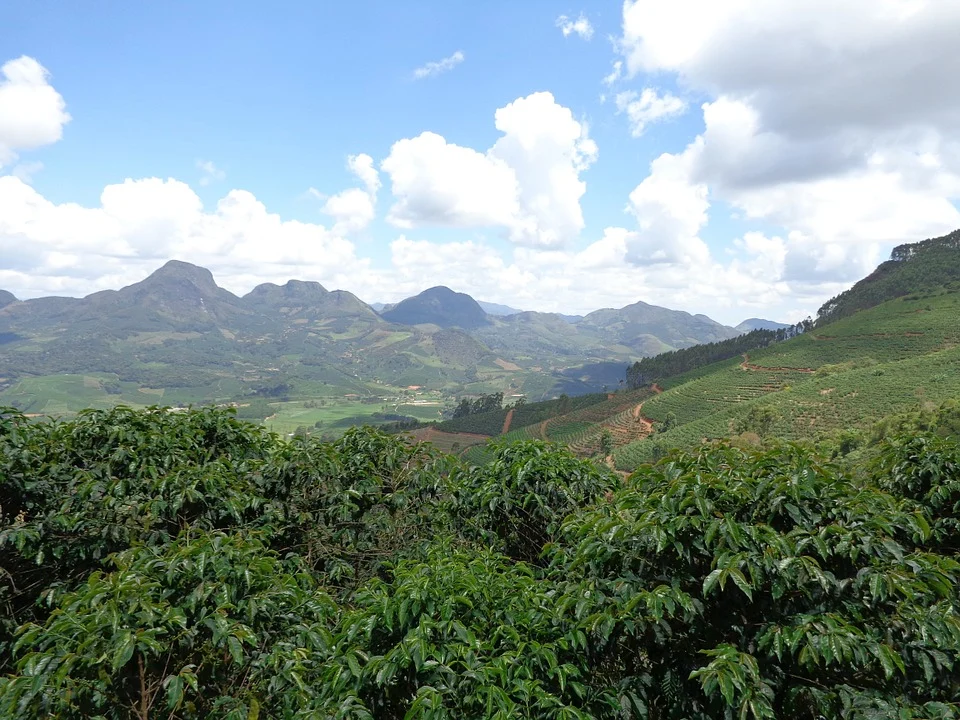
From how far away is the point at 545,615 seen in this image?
172 inches

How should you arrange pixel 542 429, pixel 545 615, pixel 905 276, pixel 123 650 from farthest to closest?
pixel 905 276 → pixel 542 429 → pixel 545 615 → pixel 123 650

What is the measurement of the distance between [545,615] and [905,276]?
176714mm

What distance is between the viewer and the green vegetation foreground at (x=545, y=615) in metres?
3.59

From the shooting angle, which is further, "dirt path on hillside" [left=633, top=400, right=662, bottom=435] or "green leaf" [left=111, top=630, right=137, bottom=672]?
"dirt path on hillside" [left=633, top=400, right=662, bottom=435]

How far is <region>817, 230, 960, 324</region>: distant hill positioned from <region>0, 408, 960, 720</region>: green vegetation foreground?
15151 centimetres

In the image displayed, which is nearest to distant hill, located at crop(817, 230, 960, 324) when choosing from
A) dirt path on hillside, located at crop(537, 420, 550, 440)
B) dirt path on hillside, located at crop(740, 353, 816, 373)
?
dirt path on hillside, located at crop(740, 353, 816, 373)

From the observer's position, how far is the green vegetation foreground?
359 centimetres

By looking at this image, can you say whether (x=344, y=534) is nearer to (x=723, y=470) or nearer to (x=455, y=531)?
(x=455, y=531)

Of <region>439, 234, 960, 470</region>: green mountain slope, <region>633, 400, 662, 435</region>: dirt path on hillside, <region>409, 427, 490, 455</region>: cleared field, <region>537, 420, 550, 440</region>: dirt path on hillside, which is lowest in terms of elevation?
<region>409, 427, 490, 455</region>: cleared field

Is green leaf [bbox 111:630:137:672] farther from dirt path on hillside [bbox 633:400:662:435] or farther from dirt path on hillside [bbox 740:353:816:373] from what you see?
dirt path on hillside [bbox 740:353:816:373]

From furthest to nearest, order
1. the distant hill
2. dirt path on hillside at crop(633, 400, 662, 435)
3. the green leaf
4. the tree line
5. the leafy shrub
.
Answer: the tree line, the distant hill, dirt path on hillside at crop(633, 400, 662, 435), the leafy shrub, the green leaf

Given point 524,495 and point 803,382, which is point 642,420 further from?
point 524,495

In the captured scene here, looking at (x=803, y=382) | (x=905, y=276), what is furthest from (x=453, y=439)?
(x=905, y=276)

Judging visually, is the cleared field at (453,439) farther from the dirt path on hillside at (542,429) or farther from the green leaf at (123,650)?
the green leaf at (123,650)
